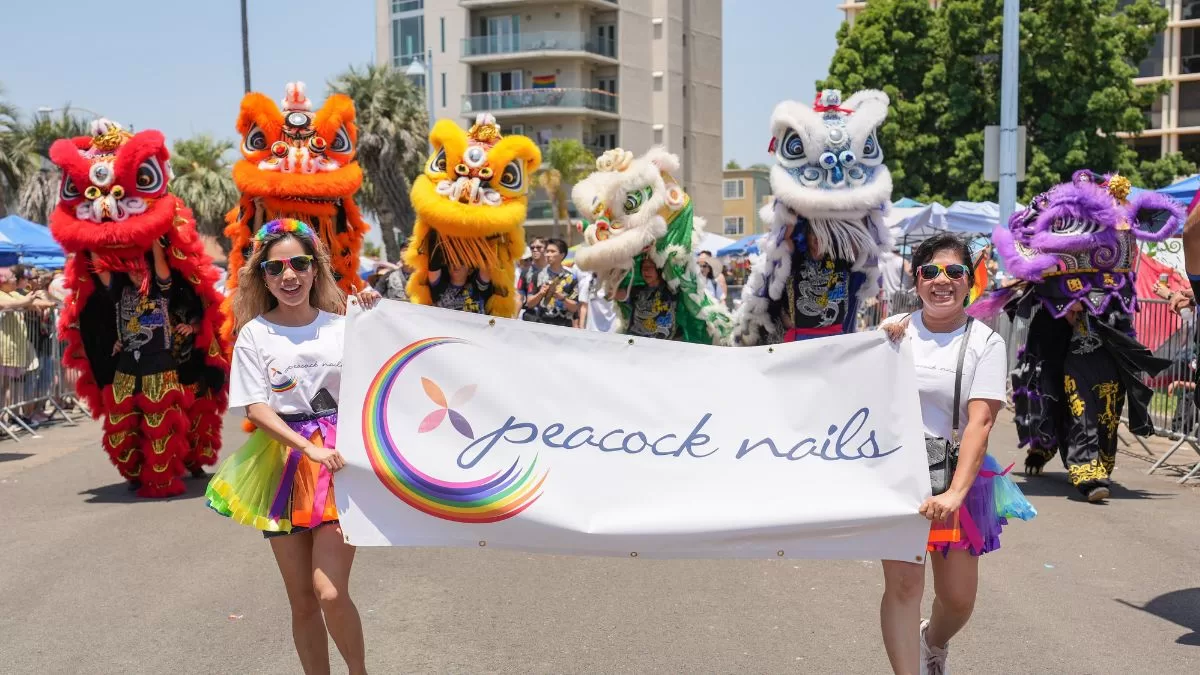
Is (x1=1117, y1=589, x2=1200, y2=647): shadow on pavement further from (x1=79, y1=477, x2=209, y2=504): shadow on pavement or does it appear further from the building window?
the building window

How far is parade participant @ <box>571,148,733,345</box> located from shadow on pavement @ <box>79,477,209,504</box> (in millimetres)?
3321

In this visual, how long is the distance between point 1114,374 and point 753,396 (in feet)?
16.8

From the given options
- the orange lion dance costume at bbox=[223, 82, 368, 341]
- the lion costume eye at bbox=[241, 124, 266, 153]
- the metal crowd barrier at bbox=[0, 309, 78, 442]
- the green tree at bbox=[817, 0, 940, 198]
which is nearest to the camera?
the orange lion dance costume at bbox=[223, 82, 368, 341]

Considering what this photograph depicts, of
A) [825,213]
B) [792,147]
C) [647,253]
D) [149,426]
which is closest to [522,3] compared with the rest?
[647,253]

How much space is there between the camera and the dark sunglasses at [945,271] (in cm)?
414

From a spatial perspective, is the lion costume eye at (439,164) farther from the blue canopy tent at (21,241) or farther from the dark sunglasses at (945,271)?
the blue canopy tent at (21,241)

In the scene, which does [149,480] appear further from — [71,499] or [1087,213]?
[1087,213]

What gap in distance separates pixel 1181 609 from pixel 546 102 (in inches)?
1881

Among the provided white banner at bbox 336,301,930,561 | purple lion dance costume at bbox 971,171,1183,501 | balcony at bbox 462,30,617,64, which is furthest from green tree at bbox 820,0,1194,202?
white banner at bbox 336,301,930,561

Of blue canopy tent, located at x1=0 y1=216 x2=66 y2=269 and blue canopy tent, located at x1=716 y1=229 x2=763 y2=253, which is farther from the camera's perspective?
blue canopy tent, located at x1=716 y1=229 x2=763 y2=253

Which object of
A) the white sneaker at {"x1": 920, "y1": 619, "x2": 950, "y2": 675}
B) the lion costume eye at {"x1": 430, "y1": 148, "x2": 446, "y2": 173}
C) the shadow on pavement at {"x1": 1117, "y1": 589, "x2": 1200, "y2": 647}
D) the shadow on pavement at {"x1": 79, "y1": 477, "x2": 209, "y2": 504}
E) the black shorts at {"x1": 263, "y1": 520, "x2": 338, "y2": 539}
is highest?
the lion costume eye at {"x1": 430, "y1": 148, "x2": 446, "y2": 173}

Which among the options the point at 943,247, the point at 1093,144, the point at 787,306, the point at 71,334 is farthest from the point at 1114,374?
the point at 1093,144

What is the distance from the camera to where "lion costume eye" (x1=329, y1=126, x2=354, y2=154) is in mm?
9570

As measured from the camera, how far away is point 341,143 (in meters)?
9.63
